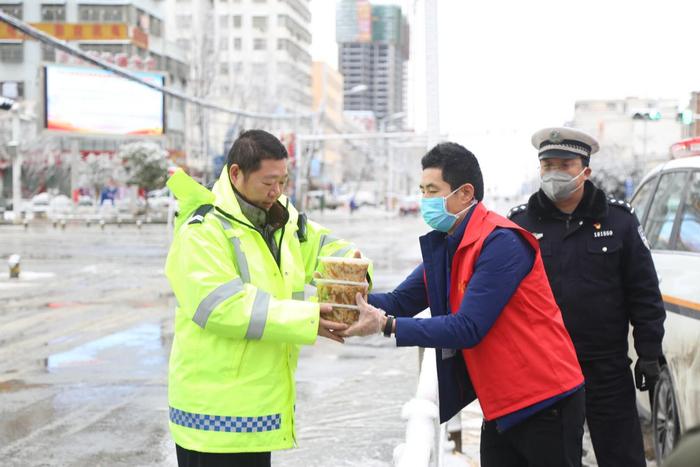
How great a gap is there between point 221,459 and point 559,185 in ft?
6.73

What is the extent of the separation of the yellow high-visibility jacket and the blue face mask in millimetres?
598

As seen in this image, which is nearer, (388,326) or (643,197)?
(388,326)

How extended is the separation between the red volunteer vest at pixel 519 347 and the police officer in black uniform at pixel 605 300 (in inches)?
33.0

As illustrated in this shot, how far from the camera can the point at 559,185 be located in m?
4.29

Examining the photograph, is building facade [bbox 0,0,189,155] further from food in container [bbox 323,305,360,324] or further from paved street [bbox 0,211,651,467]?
food in container [bbox 323,305,360,324]

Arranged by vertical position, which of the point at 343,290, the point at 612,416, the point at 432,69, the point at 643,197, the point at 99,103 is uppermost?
the point at 99,103

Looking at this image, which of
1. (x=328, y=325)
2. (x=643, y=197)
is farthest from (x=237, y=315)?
(x=643, y=197)

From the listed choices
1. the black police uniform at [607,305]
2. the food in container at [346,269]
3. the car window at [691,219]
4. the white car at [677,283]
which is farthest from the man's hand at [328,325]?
the car window at [691,219]

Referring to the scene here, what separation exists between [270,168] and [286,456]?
11.6 feet

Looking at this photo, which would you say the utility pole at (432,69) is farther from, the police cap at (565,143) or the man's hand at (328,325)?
the man's hand at (328,325)

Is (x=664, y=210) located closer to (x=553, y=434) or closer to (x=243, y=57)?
(x=553, y=434)

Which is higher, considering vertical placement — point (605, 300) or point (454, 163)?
point (454, 163)

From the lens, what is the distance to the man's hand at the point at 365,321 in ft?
10.6

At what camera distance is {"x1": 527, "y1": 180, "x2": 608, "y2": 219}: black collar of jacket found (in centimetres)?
425
